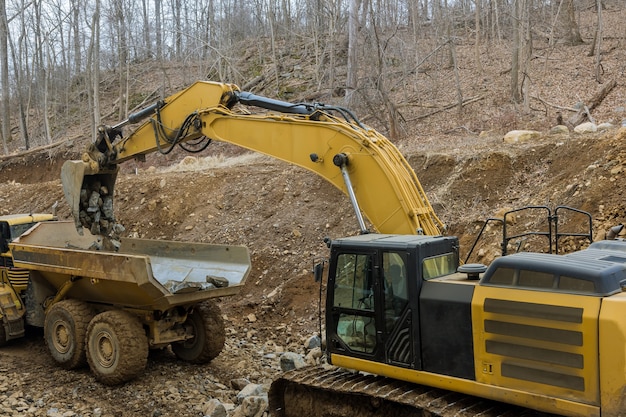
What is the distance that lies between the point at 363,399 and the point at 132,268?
329 centimetres

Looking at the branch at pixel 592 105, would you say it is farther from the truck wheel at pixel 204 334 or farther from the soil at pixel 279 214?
the truck wheel at pixel 204 334

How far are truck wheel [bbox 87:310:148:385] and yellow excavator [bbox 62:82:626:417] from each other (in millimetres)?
2363

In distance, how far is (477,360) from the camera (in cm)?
478

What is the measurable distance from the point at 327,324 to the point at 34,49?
119 feet

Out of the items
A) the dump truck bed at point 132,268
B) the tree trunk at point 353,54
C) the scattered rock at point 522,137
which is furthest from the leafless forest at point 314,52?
the dump truck bed at point 132,268

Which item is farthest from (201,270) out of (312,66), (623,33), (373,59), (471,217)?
(623,33)

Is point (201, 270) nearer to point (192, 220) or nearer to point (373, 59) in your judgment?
point (192, 220)

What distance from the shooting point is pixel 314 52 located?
29.4 m

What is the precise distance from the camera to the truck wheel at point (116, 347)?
24.8ft

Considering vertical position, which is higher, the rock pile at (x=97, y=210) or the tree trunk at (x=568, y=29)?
the tree trunk at (x=568, y=29)

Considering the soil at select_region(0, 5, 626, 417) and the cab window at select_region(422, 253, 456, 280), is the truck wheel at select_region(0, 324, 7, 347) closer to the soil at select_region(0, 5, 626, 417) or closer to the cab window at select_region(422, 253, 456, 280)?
the soil at select_region(0, 5, 626, 417)

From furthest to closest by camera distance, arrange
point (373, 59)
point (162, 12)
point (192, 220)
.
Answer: point (162, 12), point (373, 59), point (192, 220)


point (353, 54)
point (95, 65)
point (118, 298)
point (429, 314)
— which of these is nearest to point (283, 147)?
point (429, 314)

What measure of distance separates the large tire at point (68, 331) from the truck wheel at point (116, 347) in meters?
0.26
